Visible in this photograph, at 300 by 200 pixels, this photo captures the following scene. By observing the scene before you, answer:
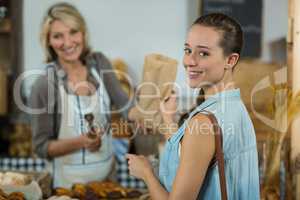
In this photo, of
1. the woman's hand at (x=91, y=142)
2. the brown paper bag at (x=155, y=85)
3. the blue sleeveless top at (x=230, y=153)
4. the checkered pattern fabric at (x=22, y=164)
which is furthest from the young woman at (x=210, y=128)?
the checkered pattern fabric at (x=22, y=164)

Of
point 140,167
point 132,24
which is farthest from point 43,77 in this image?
point 140,167

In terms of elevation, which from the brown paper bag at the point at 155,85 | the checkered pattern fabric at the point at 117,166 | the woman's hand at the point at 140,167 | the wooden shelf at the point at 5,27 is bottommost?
the checkered pattern fabric at the point at 117,166

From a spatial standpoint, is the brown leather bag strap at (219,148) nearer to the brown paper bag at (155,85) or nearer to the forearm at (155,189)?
the forearm at (155,189)

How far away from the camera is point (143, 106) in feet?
3.66

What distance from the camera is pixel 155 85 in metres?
1.04

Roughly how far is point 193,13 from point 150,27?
0.87 ft

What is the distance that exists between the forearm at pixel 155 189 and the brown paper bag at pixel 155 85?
203mm

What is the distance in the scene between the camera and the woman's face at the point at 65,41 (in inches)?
51.1

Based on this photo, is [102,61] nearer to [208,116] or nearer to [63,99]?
[63,99]

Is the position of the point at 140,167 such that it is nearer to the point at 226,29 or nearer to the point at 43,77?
the point at 226,29

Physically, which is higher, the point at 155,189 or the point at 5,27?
the point at 5,27

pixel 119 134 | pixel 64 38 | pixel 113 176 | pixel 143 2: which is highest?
pixel 143 2

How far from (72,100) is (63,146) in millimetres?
144

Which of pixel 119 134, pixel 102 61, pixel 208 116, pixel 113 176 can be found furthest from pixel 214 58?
pixel 113 176
